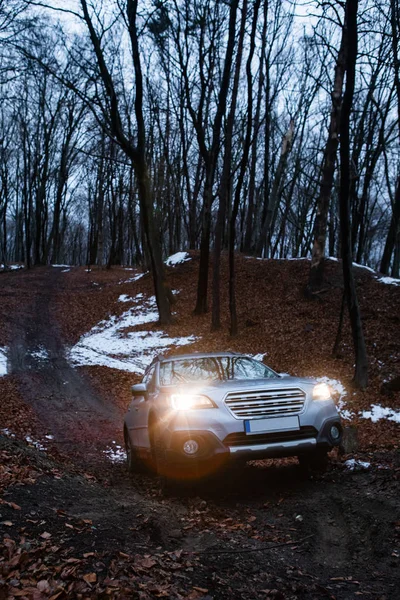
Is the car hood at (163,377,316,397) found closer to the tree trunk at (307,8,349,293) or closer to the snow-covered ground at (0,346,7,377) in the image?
the snow-covered ground at (0,346,7,377)

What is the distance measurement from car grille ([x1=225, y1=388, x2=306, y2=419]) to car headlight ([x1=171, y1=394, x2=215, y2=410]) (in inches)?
8.7

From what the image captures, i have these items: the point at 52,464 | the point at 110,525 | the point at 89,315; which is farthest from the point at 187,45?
the point at 110,525

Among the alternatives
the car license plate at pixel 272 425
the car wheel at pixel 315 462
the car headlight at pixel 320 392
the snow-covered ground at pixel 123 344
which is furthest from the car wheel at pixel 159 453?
the snow-covered ground at pixel 123 344

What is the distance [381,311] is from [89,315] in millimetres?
12662

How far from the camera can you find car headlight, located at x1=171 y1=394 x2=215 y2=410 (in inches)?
227

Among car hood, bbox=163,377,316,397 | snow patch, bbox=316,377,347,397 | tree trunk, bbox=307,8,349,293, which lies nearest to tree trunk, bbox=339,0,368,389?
snow patch, bbox=316,377,347,397

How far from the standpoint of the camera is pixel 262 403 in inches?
229

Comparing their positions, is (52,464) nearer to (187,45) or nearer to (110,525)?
(110,525)

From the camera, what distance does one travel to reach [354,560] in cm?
411

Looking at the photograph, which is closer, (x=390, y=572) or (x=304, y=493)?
(x=390, y=572)

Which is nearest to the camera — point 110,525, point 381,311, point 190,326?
point 110,525

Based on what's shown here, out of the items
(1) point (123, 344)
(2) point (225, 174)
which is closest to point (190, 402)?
(2) point (225, 174)

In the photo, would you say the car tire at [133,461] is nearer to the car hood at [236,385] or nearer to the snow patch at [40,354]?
the car hood at [236,385]

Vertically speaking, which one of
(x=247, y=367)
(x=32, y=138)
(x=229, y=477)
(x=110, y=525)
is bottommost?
(x=229, y=477)
